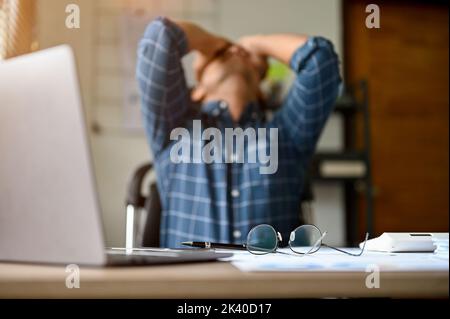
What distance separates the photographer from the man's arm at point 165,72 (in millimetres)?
1187

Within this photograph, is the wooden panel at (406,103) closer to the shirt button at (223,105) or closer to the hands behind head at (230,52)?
the hands behind head at (230,52)

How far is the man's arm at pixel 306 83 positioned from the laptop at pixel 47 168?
0.84 meters

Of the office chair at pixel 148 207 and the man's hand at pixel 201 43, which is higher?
the man's hand at pixel 201 43

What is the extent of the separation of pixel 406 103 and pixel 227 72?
6.15ft

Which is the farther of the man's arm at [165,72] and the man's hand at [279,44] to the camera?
the man's hand at [279,44]

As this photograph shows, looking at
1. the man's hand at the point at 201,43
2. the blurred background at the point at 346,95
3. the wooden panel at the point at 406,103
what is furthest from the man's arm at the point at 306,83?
the wooden panel at the point at 406,103

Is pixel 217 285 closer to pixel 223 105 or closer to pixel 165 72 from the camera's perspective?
pixel 165 72

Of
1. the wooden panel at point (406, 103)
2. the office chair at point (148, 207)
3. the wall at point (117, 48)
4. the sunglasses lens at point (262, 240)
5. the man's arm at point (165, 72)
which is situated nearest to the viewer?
the sunglasses lens at point (262, 240)

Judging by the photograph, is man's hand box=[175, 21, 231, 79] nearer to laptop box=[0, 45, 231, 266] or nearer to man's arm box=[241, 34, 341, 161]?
man's arm box=[241, 34, 341, 161]

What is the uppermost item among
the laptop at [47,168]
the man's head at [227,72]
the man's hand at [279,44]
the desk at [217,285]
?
the man's hand at [279,44]

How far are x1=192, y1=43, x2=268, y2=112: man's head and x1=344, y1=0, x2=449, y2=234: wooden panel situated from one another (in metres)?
1.58

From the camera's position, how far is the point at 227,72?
138 cm

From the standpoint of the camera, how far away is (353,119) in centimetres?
281
